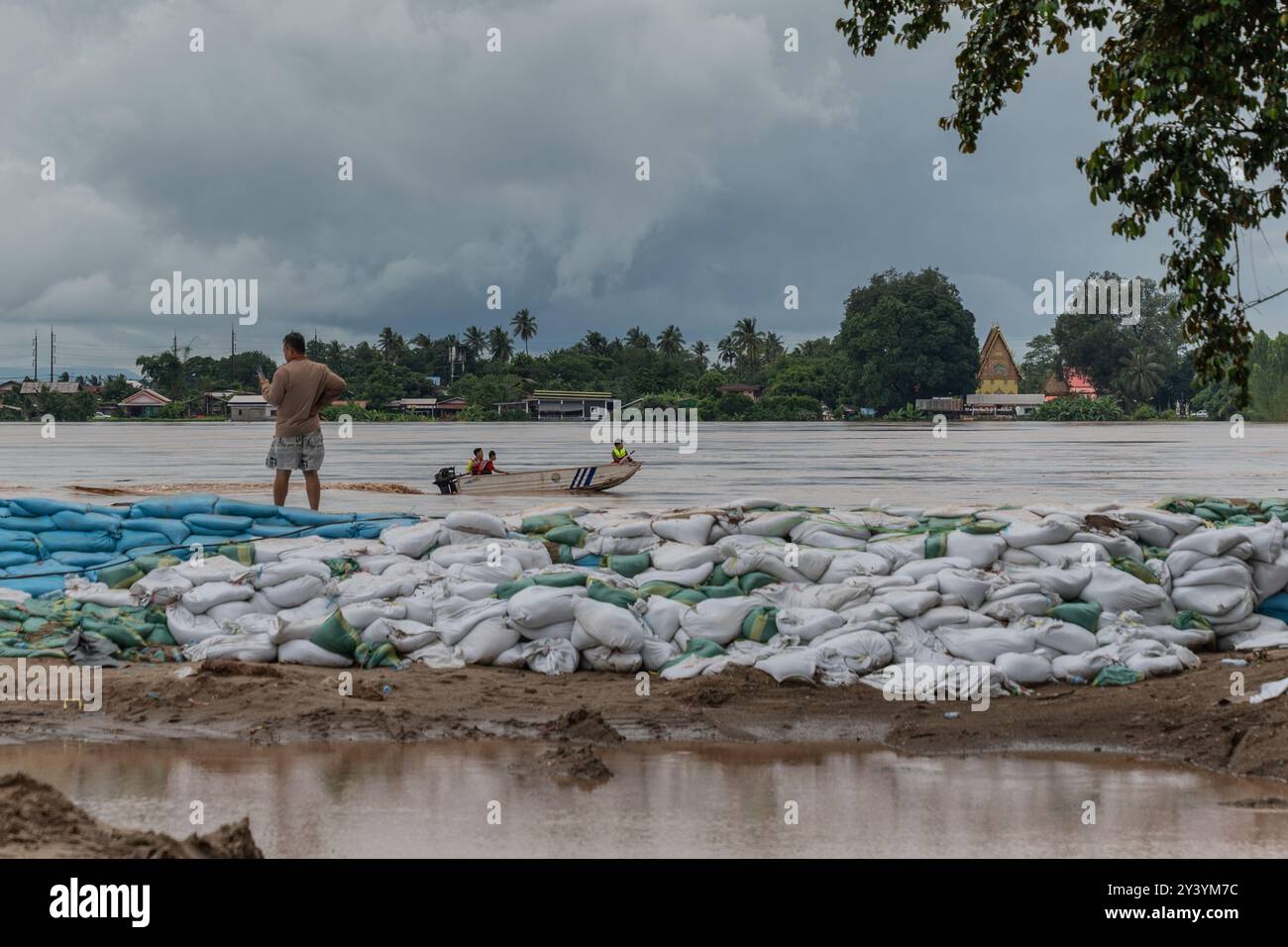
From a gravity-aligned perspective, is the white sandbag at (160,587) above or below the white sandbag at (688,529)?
below

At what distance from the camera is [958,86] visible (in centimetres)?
627

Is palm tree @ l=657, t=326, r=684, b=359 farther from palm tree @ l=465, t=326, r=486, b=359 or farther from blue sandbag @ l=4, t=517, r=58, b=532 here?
blue sandbag @ l=4, t=517, r=58, b=532

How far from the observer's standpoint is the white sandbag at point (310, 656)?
6.04m

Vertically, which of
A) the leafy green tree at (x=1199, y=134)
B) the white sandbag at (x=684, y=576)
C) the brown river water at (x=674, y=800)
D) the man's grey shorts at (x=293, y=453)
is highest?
the leafy green tree at (x=1199, y=134)

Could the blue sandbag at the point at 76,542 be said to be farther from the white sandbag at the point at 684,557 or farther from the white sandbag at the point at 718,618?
Answer: the white sandbag at the point at 718,618

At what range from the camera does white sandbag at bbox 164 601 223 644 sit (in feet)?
20.5

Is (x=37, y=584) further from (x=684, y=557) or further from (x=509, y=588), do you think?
(x=684, y=557)

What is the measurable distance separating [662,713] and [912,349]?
8811 centimetres

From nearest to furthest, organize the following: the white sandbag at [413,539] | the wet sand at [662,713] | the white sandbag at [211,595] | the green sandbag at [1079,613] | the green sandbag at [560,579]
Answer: the wet sand at [662,713] → the green sandbag at [1079,613] → the green sandbag at [560,579] → the white sandbag at [211,595] → the white sandbag at [413,539]

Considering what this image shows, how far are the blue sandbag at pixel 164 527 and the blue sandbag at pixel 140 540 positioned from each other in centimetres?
3

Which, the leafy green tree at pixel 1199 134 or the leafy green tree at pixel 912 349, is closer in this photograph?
the leafy green tree at pixel 1199 134

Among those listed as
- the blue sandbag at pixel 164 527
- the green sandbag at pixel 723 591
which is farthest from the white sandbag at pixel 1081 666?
the blue sandbag at pixel 164 527

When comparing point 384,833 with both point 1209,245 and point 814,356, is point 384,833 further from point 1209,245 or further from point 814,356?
point 814,356
